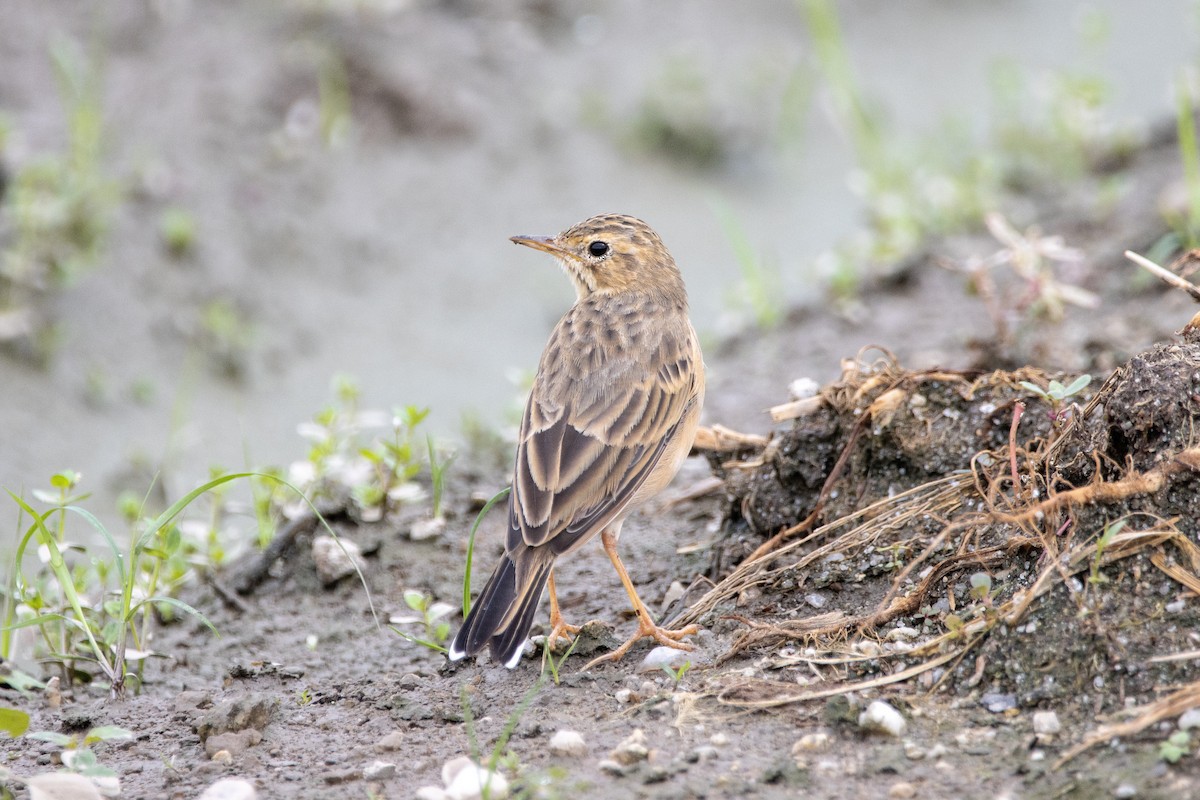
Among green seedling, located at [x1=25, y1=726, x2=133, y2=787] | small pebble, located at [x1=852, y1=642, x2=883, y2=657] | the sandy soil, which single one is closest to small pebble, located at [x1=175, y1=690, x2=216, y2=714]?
the sandy soil

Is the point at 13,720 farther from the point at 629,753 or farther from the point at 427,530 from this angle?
the point at 427,530

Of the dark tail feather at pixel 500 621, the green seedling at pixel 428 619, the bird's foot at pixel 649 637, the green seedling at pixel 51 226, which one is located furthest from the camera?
the green seedling at pixel 51 226

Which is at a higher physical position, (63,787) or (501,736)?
(63,787)

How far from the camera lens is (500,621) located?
4.38 m

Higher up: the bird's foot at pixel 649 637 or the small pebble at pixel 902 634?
the bird's foot at pixel 649 637

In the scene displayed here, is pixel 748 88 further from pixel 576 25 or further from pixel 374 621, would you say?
pixel 374 621

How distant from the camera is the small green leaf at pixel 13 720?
13.2 ft

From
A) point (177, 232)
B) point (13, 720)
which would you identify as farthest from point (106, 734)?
point (177, 232)

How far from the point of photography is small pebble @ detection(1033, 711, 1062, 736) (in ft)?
12.1

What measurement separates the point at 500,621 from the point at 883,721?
1.29m

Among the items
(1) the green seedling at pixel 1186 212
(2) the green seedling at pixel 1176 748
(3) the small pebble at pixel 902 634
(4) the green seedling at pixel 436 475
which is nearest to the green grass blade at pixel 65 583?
(4) the green seedling at pixel 436 475

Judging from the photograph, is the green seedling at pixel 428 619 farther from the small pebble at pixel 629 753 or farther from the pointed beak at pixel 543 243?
the pointed beak at pixel 543 243

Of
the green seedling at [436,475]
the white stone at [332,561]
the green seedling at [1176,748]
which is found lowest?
the green seedling at [1176,748]

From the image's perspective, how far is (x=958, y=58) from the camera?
39.8ft
